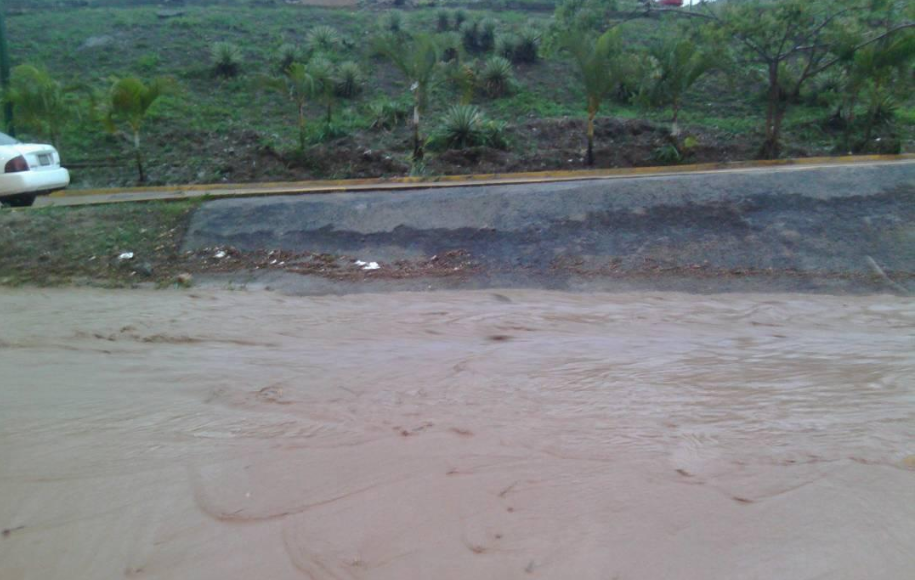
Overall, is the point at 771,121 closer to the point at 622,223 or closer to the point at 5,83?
the point at 622,223

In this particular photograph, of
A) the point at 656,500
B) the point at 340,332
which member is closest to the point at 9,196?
the point at 340,332

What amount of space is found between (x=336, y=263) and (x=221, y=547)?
22.9 feet

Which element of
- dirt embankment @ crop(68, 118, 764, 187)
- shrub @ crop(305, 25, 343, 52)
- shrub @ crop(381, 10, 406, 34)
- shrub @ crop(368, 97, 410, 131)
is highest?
shrub @ crop(381, 10, 406, 34)

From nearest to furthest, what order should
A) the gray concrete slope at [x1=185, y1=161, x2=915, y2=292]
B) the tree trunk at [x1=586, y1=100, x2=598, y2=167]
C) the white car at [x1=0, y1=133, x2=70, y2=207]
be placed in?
1. the gray concrete slope at [x1=185, y1=161, x2=915, y2=292]
2. the white car at [x1=0, y1=133, x2=70, y2=207]
3. the tree trunk at [x1=586, y1=100, x2=598, y2=167]

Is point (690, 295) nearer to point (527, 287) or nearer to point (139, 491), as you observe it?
point (527, 287)

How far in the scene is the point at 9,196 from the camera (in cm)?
1248

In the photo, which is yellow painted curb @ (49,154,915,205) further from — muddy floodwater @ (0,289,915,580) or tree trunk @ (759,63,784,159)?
muddy floodwater @ (0,289,915,580)

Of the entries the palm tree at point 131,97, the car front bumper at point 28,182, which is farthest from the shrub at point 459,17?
the car front bumper at point 28,182

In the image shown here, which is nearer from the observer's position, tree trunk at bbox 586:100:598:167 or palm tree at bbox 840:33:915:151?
palm tree at bbox 840:33:915:151

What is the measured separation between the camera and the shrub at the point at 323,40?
2639 centimetres

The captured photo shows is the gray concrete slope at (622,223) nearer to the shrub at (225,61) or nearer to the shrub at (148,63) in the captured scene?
the shrub at (225,61)

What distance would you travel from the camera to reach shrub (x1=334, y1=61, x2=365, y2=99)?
22391mm

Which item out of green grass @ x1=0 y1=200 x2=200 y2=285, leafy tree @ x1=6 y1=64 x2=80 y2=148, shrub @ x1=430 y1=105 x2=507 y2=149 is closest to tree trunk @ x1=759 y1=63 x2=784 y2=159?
shrub @ x1=430 y1=105 x2=507 y2=149

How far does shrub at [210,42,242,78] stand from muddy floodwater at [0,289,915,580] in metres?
18.7
